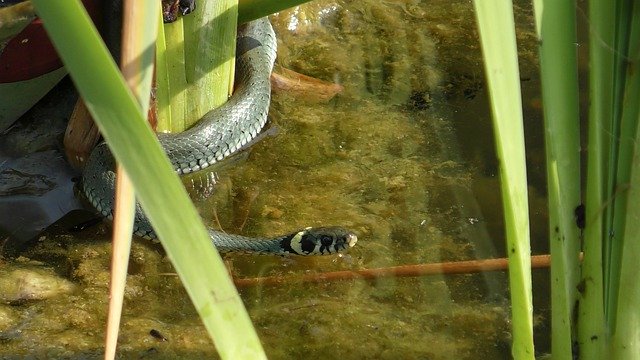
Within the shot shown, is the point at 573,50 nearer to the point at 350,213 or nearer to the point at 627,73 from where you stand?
the point at 627,73

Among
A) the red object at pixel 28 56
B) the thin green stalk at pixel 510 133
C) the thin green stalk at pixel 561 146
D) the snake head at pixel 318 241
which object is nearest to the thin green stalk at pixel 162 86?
the red object at pixel 28 56

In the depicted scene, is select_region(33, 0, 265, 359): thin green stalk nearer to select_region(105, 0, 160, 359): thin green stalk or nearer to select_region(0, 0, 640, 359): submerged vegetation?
select_region(0, 0, 640, 359): submerged vegetation

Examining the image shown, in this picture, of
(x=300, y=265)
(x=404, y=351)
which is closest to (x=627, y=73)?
(x=404, y=351)

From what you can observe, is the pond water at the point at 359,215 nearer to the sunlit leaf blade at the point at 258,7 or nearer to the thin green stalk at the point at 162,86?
the thin green stalk at the point at 162,86

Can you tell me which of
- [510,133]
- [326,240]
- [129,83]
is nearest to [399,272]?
[326,240]

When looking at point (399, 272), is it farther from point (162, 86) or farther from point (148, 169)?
point (148, 169)

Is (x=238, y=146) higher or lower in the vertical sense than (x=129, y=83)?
lower

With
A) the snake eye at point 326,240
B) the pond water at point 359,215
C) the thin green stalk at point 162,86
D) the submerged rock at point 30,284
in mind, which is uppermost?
the thin green stalk at point 162,86
